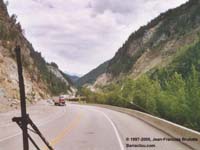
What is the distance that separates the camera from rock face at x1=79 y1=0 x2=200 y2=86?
12588 centimetres

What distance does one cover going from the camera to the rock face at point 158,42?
125875 mm

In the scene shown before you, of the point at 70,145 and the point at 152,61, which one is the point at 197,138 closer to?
the point at 70,145

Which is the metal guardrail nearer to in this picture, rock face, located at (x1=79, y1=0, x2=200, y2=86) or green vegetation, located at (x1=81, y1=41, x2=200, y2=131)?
green vegetation, located at (x1=81, y1=41, x2=200, y2=131)

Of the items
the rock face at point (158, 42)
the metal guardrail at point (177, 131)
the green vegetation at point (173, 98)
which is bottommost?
the metal guardrail at point (177, 131)

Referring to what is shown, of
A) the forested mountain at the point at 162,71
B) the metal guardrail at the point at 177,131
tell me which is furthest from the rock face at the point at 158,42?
the metal guardrail at the point at 177,131

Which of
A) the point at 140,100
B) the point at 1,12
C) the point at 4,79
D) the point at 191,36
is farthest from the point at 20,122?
the point at 191,36

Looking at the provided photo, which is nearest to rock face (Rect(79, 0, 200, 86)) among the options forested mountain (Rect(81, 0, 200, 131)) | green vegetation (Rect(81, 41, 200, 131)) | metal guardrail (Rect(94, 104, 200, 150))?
forested mountain (Rect(81, 0, 200, 131))

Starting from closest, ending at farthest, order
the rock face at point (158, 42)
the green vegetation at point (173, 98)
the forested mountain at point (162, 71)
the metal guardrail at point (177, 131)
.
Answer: the metal guardrail at point (177, 131) < the green vegetation at point (173, 98) < the forested mountain at point (162, 71) < the rock face at point (158, 42)

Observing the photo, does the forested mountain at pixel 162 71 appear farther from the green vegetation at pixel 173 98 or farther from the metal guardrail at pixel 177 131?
the metal guardrail at pixel 177 131

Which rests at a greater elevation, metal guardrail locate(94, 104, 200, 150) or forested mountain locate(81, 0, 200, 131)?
forested mountain locate(81, 0, 200, 131)

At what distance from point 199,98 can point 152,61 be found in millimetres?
107069

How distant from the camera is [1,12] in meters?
93.6

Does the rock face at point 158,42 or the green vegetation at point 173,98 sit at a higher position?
the rock face at point 158,42

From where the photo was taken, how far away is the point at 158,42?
474ft
